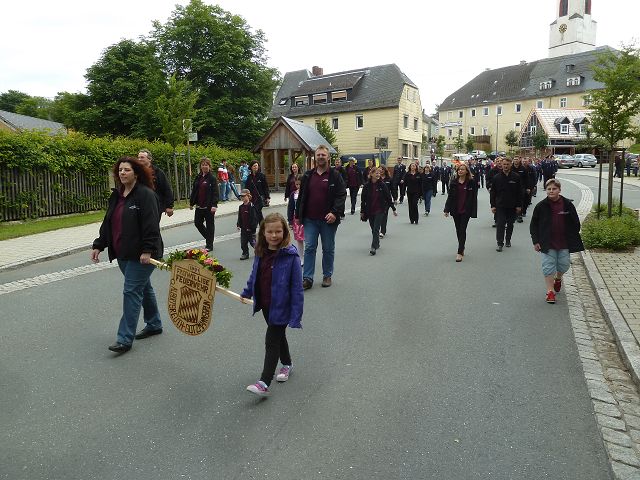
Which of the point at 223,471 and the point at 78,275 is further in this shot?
the point at 78,275

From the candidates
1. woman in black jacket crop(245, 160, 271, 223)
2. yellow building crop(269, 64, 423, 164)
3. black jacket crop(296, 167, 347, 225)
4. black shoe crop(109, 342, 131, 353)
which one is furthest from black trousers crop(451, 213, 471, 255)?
yellow building crop(269, 64, 423, 164)

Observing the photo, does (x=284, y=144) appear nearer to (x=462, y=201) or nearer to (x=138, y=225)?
(x=462, y=201)

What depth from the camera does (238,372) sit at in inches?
187

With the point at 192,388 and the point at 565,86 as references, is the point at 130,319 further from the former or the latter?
the point at 565,86

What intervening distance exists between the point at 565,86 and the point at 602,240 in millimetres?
87454

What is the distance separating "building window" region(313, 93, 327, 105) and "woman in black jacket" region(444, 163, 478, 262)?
48060mm

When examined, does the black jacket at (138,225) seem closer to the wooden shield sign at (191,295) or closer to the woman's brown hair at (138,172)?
the woman's brown hair at (138,172)

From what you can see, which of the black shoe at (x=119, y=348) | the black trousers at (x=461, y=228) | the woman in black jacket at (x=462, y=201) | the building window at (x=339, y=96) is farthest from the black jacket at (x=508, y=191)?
the building window at (x=339, y=96)

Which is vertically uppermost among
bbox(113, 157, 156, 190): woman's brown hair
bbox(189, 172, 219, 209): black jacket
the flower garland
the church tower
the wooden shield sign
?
the church tower

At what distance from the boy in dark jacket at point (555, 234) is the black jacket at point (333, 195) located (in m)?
2.57

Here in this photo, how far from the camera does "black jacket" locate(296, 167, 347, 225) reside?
7777mm

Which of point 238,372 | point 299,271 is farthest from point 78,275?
point 299,271

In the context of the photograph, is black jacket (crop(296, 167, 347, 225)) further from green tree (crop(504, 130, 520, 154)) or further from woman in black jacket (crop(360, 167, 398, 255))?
green tree (crop(504, 130, 520, 154))

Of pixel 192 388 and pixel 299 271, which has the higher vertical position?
pixel 299 271
